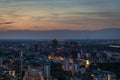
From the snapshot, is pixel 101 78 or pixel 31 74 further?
pixel 101 78

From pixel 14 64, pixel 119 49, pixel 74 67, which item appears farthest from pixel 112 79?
pixel 119 49

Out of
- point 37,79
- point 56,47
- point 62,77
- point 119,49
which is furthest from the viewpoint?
point 56,47

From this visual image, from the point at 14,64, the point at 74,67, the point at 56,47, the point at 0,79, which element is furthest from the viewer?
the point at 56,47

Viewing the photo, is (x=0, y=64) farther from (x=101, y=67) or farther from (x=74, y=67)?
(x=101, y=67)

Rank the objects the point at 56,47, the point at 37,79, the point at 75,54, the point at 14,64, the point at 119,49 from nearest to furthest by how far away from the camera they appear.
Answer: the point at 37,79, the point at 14,64, the point at 75,54, the point at 119,49, the point at 56,47

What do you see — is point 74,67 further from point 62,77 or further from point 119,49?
point 119,49

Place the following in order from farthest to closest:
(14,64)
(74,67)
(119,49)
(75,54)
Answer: (119,49)
(75,54)
(14,64)
(74,67)

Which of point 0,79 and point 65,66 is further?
point 65,66

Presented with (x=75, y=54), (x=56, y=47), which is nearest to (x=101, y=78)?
(x=75, y=54)
